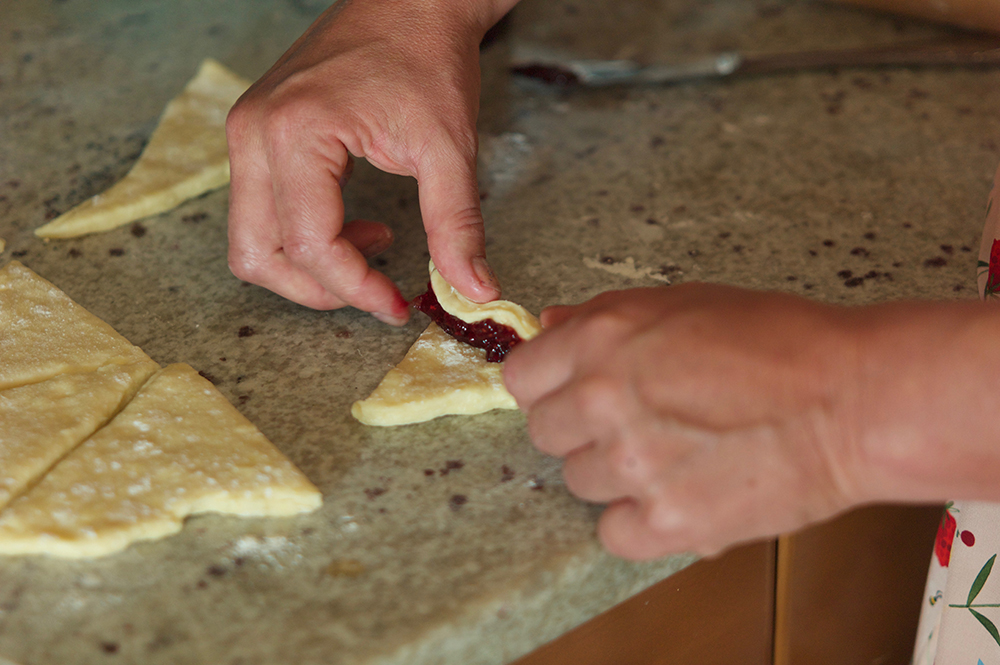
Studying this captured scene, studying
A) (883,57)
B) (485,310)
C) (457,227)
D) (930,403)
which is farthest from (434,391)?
(883,57)

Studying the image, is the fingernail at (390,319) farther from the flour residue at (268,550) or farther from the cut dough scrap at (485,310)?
the flour residue at (268,550)

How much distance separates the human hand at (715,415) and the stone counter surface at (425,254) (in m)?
0.15

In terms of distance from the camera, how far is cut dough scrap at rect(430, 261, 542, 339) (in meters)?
1.16

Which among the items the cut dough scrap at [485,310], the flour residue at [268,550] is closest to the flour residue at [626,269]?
the cut dough scrap at [485,310]

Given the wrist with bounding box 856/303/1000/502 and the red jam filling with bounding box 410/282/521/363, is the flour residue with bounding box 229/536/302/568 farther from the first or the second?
the wrist with bounding box 856/303/1000/502

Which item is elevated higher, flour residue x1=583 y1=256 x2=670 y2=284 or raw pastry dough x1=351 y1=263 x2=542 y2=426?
flour residue x1=583 y1=256 x2=670 y2=284

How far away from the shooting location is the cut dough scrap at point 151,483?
0.94 meters

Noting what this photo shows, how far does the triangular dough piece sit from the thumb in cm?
59

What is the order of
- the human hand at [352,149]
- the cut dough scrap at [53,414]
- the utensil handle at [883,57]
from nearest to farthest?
the cut dough scrap at [53,414]
the human hand at [352,149]
the utensil handle at [883,57]

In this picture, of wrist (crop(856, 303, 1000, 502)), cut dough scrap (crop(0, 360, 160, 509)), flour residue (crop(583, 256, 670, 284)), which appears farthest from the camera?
flour residue (crop(583, 256, 670, 284))

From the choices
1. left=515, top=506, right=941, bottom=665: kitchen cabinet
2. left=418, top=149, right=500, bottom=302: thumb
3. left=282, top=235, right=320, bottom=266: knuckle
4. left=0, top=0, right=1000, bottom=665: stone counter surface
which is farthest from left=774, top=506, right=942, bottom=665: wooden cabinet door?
left=282, top=235, right=320, bottom=266: knuckle

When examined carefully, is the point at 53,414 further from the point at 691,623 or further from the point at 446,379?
the point at 691,623

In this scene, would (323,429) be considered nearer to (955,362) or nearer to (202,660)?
(202,660)

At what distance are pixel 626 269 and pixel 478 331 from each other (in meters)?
0.35
